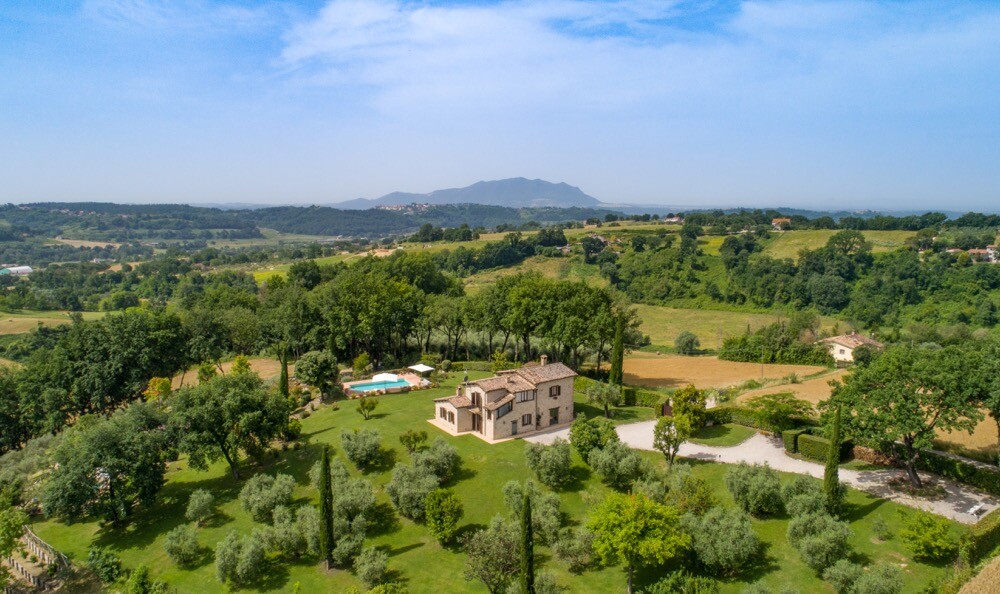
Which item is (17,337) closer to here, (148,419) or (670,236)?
(148,419)

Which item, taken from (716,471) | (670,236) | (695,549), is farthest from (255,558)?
(670,236)

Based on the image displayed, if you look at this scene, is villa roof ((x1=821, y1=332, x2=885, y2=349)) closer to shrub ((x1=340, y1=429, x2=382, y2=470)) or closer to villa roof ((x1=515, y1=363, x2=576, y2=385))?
villa roof ((x1=515, y1=363, x2=576, y2=385))

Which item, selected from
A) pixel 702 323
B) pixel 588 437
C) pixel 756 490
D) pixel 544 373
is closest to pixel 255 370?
pixel 544 373

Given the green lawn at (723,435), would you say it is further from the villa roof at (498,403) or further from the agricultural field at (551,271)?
the agricultural field at (551,271)

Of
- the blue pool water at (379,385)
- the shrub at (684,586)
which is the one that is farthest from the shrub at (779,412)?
the blue pool water at (379,385)

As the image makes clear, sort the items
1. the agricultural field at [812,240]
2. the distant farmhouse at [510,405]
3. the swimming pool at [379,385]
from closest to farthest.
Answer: the distant farmhouse at [510,405] < the swimming pool at [379,385] < the agricultural field at [812,240]

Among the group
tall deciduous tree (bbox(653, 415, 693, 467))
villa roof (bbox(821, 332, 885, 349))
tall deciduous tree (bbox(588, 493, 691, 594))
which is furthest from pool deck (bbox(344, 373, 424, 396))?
villa roof (bbox(821, 332, 885, 349))
